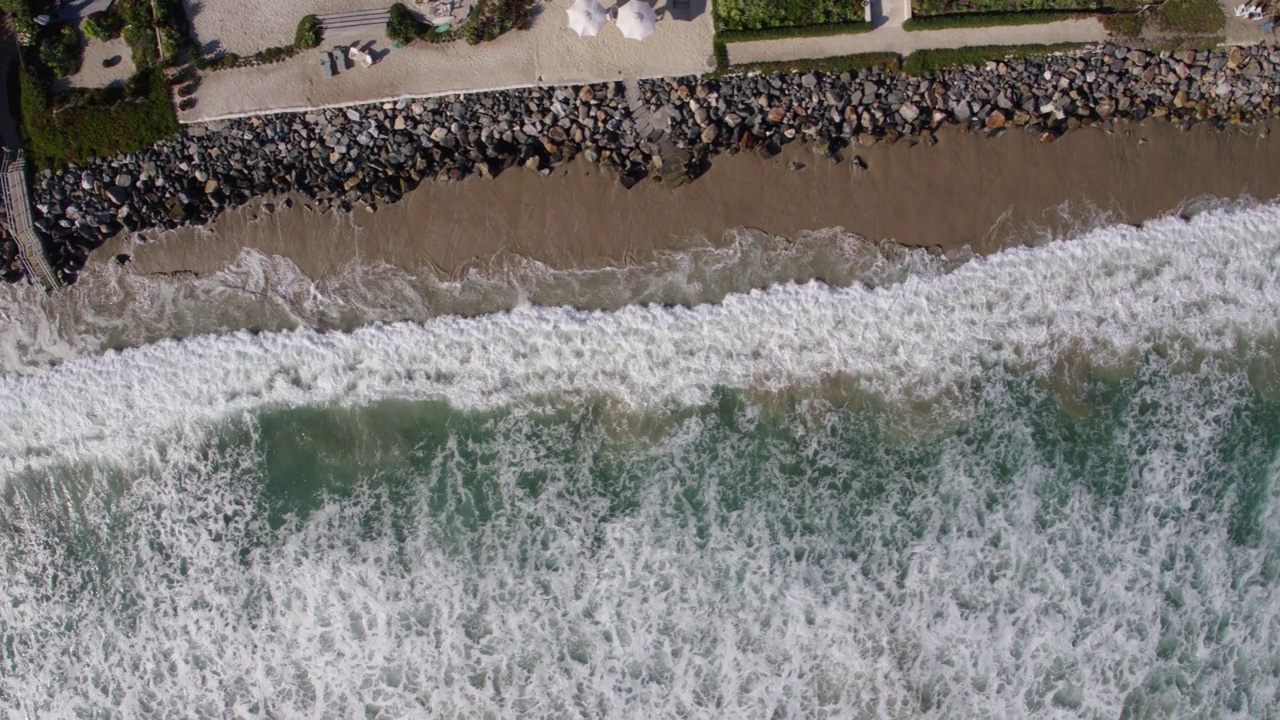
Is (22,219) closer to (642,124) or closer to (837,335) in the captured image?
(642,124)

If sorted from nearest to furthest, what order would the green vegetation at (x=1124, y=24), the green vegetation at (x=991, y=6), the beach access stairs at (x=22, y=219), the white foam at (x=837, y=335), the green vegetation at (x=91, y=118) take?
the green vegetation at (x=991, y=6) → the green vegetation at (x=1124, y=24) → the green vegetation at (x=91, y=118) → the white foam at (x=837, y=335) → the beach access stairs at (x=22, y=219)

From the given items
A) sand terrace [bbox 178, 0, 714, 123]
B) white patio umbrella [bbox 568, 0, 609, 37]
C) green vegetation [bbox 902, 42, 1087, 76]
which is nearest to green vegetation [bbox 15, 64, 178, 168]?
sand terrace [bbox 178, 0, 714, 123]

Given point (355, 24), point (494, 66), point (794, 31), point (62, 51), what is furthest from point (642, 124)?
point (62, 51)

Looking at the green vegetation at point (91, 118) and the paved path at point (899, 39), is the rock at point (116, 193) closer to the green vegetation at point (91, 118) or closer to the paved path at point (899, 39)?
the green vegetation at point (91, 118)

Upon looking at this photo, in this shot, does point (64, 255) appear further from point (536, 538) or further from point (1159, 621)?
point (1159, 621)

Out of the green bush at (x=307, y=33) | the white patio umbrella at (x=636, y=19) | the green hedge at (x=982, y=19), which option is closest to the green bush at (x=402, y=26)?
the green bush at (x=307, y=33)

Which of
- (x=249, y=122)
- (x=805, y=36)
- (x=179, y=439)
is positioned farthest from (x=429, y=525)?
(x=805, y=36)

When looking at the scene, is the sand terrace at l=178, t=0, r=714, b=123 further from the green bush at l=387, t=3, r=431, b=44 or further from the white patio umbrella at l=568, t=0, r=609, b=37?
the white patio umbrella at l=568, t=0, r=609, b=37
